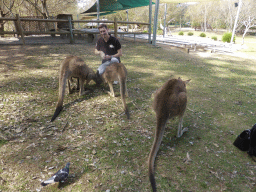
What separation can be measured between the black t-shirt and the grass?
1.02 metres

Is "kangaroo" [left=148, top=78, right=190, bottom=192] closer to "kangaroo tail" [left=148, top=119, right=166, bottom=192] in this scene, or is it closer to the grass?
"kangaroo tail" [left=148, top=119, right=166, bottom=192]

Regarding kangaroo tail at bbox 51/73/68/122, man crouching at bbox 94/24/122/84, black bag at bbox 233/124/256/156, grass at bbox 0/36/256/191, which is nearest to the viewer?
grass at bbox 0/36/256/191

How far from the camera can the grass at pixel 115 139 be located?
2.04 m

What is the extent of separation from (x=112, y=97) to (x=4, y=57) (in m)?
5.05

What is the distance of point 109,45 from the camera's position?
4.45m

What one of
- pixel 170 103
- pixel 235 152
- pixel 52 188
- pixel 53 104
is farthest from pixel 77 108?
pixel 235 152

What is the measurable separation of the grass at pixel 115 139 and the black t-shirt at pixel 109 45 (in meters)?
1.02

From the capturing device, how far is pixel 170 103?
7.53 ft

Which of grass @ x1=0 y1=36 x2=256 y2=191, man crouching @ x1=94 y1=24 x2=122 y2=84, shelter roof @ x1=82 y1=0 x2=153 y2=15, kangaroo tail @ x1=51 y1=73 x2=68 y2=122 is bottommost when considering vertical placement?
grass @ x1=0 y1=36 x2=256 y2=191

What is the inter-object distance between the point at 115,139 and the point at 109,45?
2.70 metres

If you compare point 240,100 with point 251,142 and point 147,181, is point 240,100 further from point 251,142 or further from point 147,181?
point 147,181

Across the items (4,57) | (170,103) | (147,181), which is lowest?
(147,181)

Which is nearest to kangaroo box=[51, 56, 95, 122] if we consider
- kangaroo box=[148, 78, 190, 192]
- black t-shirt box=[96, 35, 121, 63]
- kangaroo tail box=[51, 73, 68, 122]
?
kangaroo tail box=[51, 73, 68, 122]

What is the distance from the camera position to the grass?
2.04 metres
